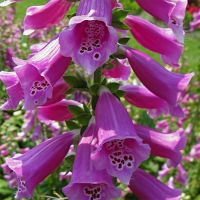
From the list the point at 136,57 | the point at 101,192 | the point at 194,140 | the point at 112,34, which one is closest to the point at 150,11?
the point at 136,57

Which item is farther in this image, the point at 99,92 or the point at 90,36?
the point at 99,92

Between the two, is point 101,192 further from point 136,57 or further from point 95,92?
point 136,57

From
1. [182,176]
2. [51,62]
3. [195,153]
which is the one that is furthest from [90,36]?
[195,153]

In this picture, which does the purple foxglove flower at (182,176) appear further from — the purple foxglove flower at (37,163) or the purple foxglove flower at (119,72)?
the purple foxglove flower at (37,163)

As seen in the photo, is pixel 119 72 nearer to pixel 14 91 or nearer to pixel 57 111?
pixel 57 111

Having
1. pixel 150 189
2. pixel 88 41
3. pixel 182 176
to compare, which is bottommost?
pixel 182 176

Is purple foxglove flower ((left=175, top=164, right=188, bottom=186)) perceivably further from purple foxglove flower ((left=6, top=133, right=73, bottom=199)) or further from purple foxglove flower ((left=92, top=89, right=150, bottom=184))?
purple foxglove flower ((left=92, top=89, right=150, bottom=184))

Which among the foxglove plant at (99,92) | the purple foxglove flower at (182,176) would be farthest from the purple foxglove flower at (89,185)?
the purple foxglove flower at (182,176)
